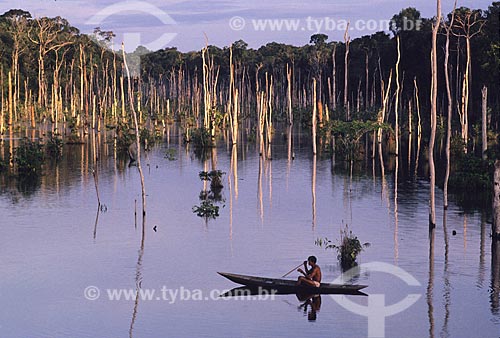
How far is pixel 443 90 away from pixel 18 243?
155ft

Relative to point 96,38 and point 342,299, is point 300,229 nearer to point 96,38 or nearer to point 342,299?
point 342,299

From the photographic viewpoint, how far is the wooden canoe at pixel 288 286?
19.8 metres

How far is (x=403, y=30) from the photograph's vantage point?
2746 inches

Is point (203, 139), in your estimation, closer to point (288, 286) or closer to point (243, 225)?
point (243, 225)

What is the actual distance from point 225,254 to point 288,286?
468 centimetres

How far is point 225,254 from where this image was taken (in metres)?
24.4

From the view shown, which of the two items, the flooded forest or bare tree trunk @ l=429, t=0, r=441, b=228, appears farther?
bare tree trunk @ l=429, t=0, r=441, b=228

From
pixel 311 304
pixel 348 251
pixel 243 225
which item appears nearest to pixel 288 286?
pixel 311 304

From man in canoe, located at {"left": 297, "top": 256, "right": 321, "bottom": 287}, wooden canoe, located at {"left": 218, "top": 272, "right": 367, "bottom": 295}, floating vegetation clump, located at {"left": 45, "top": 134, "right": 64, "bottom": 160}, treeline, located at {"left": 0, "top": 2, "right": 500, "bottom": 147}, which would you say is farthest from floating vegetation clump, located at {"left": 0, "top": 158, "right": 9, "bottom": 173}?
man in canoe, located at {"left": 297, "top": 256, "right": 321, "bottom": 287}

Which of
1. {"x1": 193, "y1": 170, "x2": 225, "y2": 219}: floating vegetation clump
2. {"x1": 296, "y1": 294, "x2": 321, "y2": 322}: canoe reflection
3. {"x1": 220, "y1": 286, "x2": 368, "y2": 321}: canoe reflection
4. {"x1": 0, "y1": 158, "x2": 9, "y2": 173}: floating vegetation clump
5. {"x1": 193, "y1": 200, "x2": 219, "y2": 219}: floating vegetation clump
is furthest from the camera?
{"x1": 0, "y1": 158, "x2": 9, "y2": 173}: floating vegetation clump

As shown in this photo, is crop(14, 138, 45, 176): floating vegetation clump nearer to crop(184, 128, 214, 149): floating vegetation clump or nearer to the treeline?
the treeline

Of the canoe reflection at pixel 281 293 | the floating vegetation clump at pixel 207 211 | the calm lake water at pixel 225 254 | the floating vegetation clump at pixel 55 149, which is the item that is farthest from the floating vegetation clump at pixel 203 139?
the canoe reflection at pixel 281 293

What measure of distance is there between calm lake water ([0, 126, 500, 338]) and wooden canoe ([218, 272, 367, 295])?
22 centimetres

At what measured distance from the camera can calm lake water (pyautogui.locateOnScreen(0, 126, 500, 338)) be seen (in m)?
18.2
